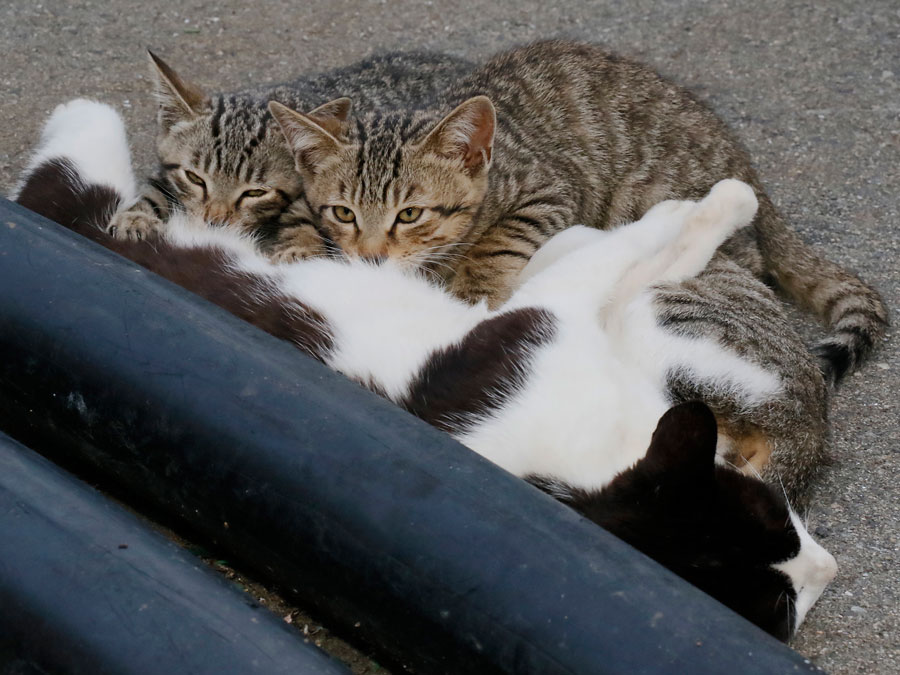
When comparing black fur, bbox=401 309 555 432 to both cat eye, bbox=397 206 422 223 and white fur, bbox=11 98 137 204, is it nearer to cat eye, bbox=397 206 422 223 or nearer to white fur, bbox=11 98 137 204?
cat eye, bbox=397 206 422 223

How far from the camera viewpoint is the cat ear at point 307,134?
3.55 m

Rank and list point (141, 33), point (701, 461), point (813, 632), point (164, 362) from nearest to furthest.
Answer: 1. point (701, 461)
2. point (164, 362)
3. point (813, 632)
4. point (141, 33)

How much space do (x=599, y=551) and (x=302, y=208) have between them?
7.01 ft

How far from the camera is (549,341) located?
288 cm

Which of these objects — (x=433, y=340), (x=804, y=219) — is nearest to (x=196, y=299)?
(x=433, y=340)

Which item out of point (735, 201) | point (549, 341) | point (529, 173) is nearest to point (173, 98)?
point (529, 173)

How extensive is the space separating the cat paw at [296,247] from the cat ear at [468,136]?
1.71 feet

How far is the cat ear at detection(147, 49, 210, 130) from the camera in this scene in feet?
12.4

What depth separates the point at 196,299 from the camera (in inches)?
105

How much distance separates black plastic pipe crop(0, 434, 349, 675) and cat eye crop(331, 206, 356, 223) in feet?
5.84

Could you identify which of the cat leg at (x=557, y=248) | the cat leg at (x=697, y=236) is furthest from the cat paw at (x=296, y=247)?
the cat leg at (x=697, y=236)

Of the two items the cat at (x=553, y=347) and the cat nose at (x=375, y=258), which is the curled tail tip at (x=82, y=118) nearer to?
the cat at (x=553, y=347)

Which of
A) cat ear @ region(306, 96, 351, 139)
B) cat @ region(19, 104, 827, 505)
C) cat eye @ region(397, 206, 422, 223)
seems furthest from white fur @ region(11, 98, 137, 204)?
cat eye @ region(397, 206, 422, 223)

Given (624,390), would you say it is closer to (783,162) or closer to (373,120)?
(373,120)
